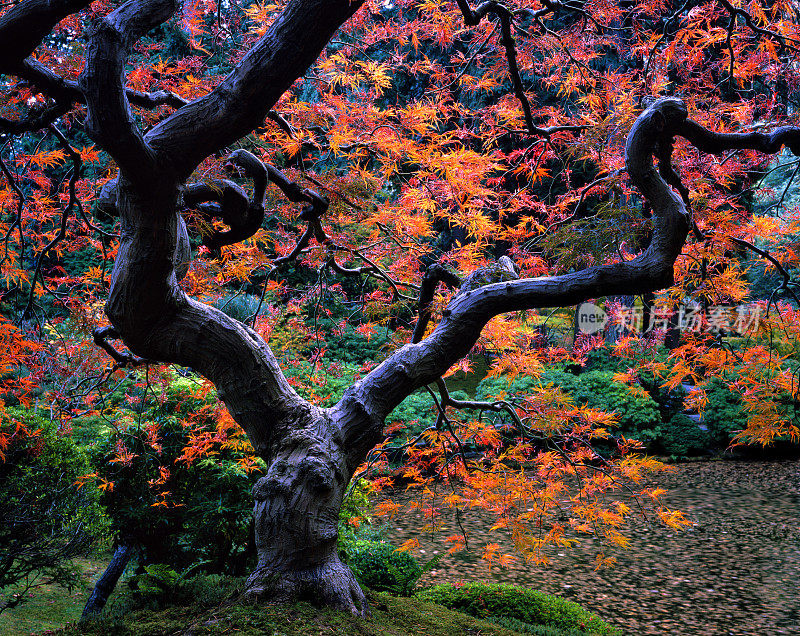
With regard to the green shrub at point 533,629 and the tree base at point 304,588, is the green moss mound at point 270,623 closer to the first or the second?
the tree base at point 304,588

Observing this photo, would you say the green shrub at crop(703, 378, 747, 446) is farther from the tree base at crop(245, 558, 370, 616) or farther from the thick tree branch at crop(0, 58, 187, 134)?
the thick tree branch at crop(0, 58, 187, 134)

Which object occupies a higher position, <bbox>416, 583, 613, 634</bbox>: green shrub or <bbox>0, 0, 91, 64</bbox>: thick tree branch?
<bbox>0, 0, 91, 64</bbox>: thick tree branch

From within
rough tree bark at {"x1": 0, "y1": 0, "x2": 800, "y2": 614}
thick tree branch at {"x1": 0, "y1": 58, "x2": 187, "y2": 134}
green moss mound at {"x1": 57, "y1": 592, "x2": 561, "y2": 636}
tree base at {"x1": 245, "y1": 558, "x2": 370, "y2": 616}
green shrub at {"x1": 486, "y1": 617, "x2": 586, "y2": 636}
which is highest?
thick tree branch at {"x1": 0, "y1": 58, "x2": 187, "y2": 134}

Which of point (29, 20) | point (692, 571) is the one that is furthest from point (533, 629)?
point (29, 20)

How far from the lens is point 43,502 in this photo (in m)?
4.15

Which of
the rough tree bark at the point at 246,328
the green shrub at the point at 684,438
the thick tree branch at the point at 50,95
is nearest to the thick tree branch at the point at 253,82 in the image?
the rough tree bark at the point at 246,328

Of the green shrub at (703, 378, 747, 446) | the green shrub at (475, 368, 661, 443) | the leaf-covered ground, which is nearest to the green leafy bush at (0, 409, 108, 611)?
the leaf-covered ground

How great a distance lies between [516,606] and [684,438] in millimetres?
8836

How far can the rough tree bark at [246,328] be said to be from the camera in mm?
1954

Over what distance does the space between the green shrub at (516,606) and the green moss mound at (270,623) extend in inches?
57.7

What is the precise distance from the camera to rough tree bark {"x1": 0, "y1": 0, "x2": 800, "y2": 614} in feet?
6.41

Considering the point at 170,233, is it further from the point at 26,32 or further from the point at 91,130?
the point at 26,32

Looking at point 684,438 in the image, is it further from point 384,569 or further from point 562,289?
point 562,289

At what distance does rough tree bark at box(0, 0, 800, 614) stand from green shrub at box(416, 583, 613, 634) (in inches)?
80.7
